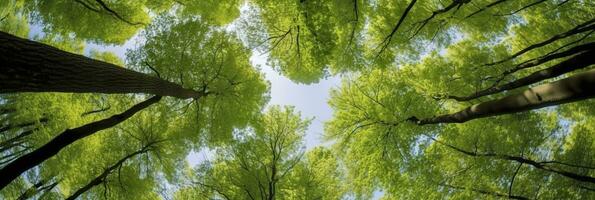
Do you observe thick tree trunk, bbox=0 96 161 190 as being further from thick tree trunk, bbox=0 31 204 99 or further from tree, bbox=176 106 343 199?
tree, bbox=176 106 343 199

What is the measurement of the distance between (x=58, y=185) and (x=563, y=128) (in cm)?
1341

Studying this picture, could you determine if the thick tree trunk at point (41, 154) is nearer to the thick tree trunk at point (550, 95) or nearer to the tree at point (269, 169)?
the tree at point (269, 169)

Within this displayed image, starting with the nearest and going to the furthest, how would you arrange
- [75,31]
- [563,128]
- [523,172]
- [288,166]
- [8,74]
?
[8,74] < [523,172] < [563,128] < [288,166] < [75,31]

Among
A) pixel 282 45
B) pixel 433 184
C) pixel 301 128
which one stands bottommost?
pixel 433 184

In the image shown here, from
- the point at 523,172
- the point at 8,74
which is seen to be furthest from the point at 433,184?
the point at 8,74

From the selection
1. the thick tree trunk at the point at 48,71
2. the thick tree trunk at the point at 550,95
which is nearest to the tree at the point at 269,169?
the thick tree trunk at the point at 48,71

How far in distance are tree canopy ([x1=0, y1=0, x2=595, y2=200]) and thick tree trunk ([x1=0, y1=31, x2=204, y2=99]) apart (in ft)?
7.54

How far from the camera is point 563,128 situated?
929 cm

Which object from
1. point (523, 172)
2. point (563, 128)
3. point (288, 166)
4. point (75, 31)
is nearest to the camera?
point (523, 172)

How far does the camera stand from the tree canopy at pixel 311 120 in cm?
868

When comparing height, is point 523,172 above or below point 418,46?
below

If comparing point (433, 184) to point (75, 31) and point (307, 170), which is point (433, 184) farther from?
point (75, 31)

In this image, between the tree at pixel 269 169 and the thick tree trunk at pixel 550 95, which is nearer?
the thick tree trunk at pixel 550 95

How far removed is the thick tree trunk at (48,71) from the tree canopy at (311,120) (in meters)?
2.30
